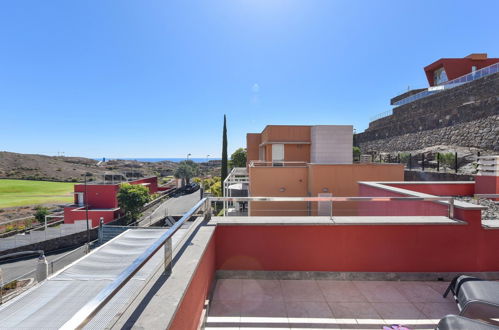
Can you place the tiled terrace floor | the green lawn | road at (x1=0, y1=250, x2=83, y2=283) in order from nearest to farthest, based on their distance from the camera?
the tiled terrace floor
road at (x1=0, y1=250, x2=83, y2=283)
the green lawn

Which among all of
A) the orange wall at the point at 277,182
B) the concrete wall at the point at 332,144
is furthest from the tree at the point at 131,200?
the concrete wall at the point at 332,144

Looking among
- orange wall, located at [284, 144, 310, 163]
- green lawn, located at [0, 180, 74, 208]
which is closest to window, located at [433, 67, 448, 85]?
orange wall, located at [284, 144, 310, 163]

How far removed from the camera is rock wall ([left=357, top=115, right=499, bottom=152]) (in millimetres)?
16781

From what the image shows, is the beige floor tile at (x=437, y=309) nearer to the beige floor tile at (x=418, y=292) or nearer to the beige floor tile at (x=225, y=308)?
the beige floor tile at (x=418, y=292)

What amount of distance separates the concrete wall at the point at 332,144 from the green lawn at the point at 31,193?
3583cm

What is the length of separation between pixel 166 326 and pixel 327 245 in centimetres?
303

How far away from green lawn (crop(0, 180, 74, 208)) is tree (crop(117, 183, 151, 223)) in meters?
16.7

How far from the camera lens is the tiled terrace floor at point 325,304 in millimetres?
2932

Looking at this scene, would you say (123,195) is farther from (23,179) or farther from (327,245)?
(23,179)

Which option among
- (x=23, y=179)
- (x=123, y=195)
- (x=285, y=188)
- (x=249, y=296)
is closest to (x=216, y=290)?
(x=249, y=296)

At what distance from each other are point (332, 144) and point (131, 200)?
63.6 feet

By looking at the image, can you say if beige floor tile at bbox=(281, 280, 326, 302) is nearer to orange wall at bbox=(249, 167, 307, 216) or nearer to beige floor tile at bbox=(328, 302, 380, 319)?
beige floor tile at bbox=(328, 302, 380, 319)

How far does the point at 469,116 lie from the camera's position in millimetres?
19109

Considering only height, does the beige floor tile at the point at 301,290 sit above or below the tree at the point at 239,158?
below
